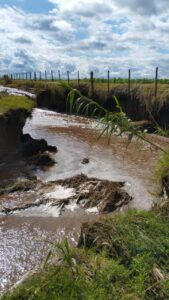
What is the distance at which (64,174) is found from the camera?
40.2 feet

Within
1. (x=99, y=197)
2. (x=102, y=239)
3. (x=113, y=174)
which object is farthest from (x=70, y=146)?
(x=102, y=239)

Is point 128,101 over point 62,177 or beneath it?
over

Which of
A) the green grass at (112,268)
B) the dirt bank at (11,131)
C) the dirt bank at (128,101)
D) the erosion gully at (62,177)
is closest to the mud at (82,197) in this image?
the erosion gully at (62,177)

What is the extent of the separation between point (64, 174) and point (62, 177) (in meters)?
0.38

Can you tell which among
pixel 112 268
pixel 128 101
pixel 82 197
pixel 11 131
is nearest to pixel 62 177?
pixel 82 197

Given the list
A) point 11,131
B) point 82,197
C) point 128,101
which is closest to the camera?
point 82,197

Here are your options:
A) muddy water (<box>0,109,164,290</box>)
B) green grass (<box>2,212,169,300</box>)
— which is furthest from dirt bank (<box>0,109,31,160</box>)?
green grass (<box>2,212,169,300</box>)

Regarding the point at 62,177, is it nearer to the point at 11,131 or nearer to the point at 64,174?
the point at 64,174

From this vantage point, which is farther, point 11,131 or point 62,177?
point 11,131

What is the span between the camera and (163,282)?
3523 mm

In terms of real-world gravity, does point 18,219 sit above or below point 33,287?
below

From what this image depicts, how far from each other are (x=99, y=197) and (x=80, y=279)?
19.6 feet

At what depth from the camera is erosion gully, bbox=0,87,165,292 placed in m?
7.05

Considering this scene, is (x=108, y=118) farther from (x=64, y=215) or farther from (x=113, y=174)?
(x=113, y=174)
